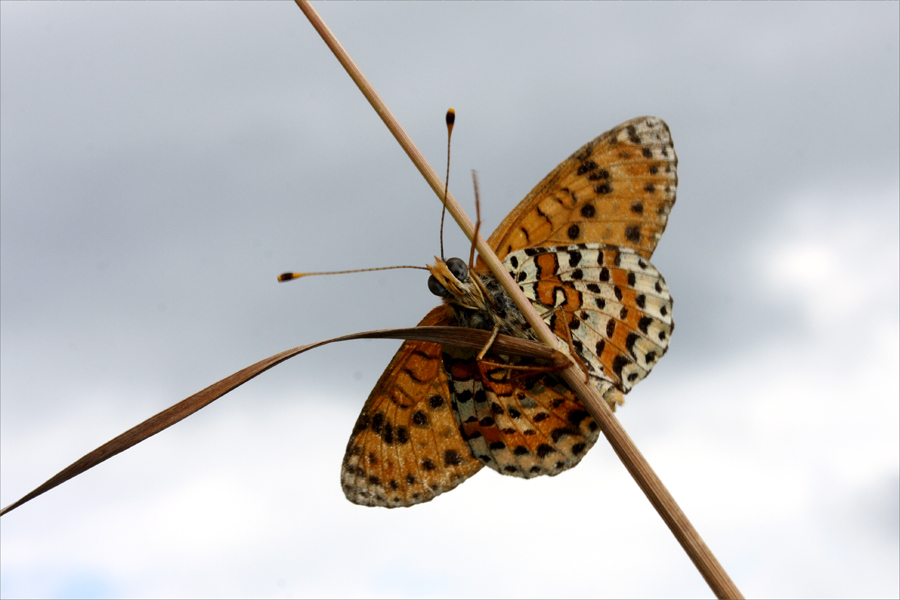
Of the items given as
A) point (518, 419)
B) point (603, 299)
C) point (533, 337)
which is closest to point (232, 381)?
point (533, 337)

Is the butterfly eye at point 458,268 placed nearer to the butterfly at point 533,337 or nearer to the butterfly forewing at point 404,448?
the butterfly at point 533,337

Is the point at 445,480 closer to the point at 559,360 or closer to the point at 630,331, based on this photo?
the point at 630,331

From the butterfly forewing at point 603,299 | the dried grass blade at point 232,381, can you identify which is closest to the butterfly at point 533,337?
Result: the butterfly forewing at point 603,299

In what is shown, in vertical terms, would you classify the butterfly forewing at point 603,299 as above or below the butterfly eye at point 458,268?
below

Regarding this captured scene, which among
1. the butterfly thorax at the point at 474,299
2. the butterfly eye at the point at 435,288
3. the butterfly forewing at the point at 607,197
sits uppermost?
the butterfly forewing at the point at 607,197

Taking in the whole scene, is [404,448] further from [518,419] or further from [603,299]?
[603,299]

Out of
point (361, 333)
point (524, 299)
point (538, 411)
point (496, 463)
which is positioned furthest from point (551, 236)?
point (361, 333)

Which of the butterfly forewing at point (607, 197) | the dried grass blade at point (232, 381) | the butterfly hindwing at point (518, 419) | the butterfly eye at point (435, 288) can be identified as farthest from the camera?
the butterfly forewing at point (607, 197)

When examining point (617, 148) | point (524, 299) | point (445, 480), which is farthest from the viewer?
point (617, 148)
